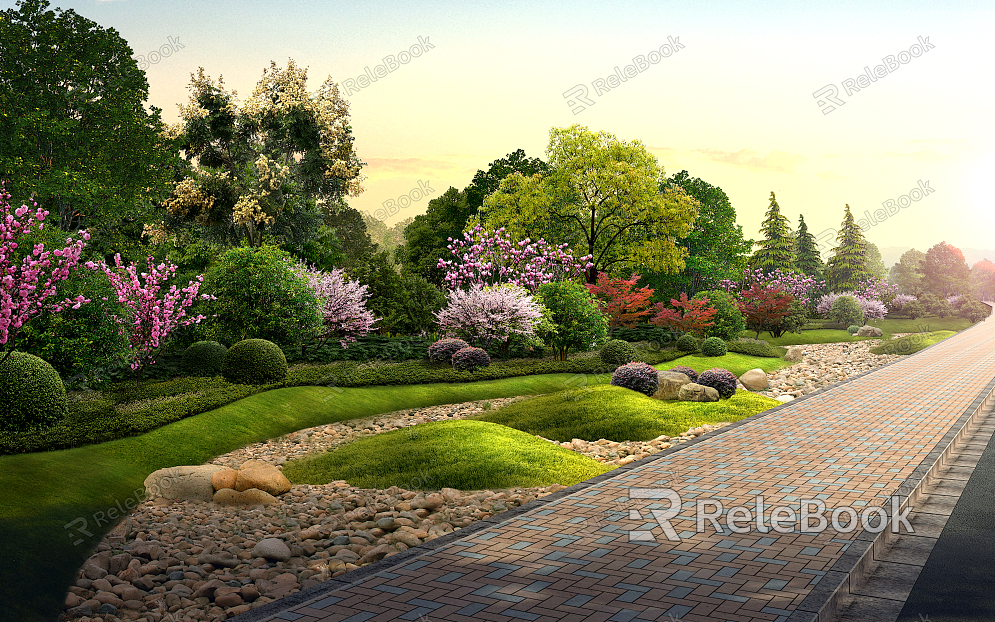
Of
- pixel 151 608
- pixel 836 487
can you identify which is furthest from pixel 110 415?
pixel 836 487

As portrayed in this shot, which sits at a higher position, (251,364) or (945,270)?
(945,270)

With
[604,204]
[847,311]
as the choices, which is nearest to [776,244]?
[847,311]

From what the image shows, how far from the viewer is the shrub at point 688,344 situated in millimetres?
27578

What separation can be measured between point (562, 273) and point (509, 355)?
9.76 meters

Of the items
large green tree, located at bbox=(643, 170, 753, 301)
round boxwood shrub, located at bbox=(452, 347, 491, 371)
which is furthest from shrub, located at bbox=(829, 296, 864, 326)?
round boxwood shrub, located at bbox=(452, 347, 491, 371)

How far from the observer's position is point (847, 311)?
4506cm

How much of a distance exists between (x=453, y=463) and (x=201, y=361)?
10855 millimetres

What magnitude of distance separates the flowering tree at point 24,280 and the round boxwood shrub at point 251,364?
3955 mm

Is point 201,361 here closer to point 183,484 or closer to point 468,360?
point 468,360

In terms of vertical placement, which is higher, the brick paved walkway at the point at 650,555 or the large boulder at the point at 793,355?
the brick paved walkway at the point at 650,555

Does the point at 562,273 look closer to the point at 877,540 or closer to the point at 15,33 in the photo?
the point at 15,33

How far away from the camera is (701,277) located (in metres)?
42.7

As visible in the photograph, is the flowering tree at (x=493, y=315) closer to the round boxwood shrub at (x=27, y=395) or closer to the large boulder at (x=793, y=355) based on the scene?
the round boxwood shrub at (x=27, y=395)

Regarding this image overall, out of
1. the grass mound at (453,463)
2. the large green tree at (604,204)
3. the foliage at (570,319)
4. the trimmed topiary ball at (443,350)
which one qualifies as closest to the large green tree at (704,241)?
the large green tree at (604,204)
